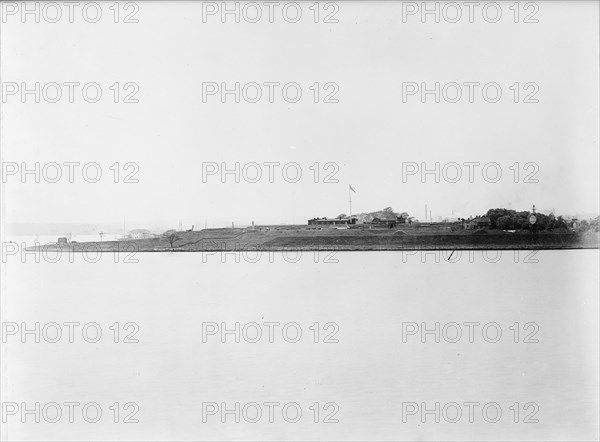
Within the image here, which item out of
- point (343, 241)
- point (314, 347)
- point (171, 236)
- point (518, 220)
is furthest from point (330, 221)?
point (518, 220)

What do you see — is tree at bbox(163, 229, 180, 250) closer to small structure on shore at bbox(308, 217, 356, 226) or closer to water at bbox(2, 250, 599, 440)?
water at bbox(2, 250, 599, 440)

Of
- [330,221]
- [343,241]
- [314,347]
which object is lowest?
[314,347]

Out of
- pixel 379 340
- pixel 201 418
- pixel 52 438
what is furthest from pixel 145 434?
pixel 379 340

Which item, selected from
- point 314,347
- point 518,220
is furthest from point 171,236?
point 518,220

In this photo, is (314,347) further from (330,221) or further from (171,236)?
(171,236)

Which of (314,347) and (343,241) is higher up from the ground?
(343,241)

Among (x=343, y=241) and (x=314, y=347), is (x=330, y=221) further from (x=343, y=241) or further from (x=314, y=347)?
(x=314, y=347)

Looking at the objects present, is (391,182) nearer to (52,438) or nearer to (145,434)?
(145,434)

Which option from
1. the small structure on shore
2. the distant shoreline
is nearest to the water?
the distant shoreline
